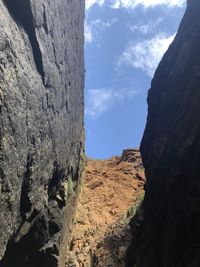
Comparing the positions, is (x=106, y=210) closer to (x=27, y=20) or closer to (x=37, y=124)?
(x=37, y=124)

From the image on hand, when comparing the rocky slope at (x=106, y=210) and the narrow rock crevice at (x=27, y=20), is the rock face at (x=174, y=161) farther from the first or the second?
the rocky slope at (x=106, y=210)

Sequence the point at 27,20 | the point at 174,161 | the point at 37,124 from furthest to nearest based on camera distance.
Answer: the point at 37,124 → the point at 27,20 → the point at 174,161

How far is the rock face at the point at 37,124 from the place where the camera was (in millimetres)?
16944

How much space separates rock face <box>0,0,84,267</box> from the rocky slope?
2505 millimetres

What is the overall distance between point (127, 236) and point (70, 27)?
482 inches

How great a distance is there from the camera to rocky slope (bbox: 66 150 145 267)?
28438 mm

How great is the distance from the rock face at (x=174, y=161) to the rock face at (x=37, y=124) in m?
4.03

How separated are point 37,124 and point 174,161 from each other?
5564 millimetres

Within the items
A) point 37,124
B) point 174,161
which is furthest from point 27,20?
point 174,161

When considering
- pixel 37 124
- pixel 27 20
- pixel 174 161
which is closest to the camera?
pixel 174 161

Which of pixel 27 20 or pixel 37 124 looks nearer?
pixel 27 20

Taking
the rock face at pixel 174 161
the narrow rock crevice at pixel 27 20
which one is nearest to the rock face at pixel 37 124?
the narrow rock crevice at pixel 27 20

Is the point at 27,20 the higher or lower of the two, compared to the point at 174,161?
higher

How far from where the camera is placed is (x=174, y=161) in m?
16.7
